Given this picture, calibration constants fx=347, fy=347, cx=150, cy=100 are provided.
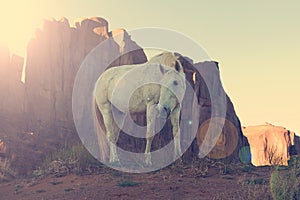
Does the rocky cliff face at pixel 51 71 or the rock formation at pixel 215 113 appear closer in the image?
the rock formation at pixel 215 113

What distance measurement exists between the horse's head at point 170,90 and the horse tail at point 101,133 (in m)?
3.15

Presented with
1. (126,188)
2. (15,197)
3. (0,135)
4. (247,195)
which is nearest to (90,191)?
(126,188)

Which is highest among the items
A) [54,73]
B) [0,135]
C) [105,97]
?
[54,73]

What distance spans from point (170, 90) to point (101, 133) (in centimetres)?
374

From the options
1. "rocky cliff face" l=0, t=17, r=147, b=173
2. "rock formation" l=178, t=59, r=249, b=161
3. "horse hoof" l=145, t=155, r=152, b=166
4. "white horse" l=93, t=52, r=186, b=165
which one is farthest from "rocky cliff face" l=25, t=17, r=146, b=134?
"horse hoof" l=145, t=155, r=152, b=166

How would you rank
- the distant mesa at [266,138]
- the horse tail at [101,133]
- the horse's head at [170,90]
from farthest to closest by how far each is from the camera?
the distant mesa at [266,138] → the horse tail at [101,133] → the horse's head at [170,90]

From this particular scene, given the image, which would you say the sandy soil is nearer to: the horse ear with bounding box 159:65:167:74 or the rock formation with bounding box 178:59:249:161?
the horse ear with bounding box 159:65:167:74

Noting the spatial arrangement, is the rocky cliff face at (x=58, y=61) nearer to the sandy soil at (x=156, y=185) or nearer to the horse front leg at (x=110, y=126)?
the horse front leg at (x=110, y=126)

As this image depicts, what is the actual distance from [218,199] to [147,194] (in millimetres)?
1788

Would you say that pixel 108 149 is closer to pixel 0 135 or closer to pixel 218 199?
pixel 218 199

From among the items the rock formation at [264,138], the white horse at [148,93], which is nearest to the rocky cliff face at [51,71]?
the white horse at [148,93]

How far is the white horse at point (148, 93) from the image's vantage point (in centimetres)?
1078

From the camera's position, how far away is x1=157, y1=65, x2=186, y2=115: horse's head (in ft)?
35.1

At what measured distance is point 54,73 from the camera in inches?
1694
